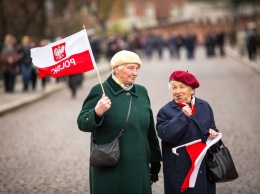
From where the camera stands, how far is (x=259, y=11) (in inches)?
3159

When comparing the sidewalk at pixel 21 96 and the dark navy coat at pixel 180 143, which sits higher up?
the dark navy coat at pixel 180 143

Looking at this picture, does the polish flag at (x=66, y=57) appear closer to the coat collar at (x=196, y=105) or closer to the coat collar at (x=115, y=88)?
the coat collar at (x=115, y=88)

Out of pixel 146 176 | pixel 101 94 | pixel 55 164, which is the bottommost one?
pixel 55 164

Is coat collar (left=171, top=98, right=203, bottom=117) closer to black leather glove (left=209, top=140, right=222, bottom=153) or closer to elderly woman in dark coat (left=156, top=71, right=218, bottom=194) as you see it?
elderly woman in dark coat (left=156, top=71, right=218, bottom=194)

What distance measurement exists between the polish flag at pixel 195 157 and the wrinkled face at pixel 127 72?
747 mm

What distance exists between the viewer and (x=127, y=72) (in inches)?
201

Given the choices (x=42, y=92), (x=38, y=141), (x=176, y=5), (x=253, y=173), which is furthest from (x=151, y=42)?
(x=176, y=5)

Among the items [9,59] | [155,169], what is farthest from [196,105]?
[9,59]

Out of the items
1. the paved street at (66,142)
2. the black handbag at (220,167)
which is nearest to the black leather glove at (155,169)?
the black handbag at (220,167)

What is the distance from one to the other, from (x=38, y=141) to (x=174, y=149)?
22.1ft

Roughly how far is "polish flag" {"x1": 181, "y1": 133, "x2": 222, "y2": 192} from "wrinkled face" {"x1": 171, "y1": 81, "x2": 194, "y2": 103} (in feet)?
1.29

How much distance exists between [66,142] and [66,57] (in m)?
6.00

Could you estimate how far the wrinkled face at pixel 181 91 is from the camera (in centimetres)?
527

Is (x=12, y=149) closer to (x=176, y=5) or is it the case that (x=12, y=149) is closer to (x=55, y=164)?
(x=55, y=164)
